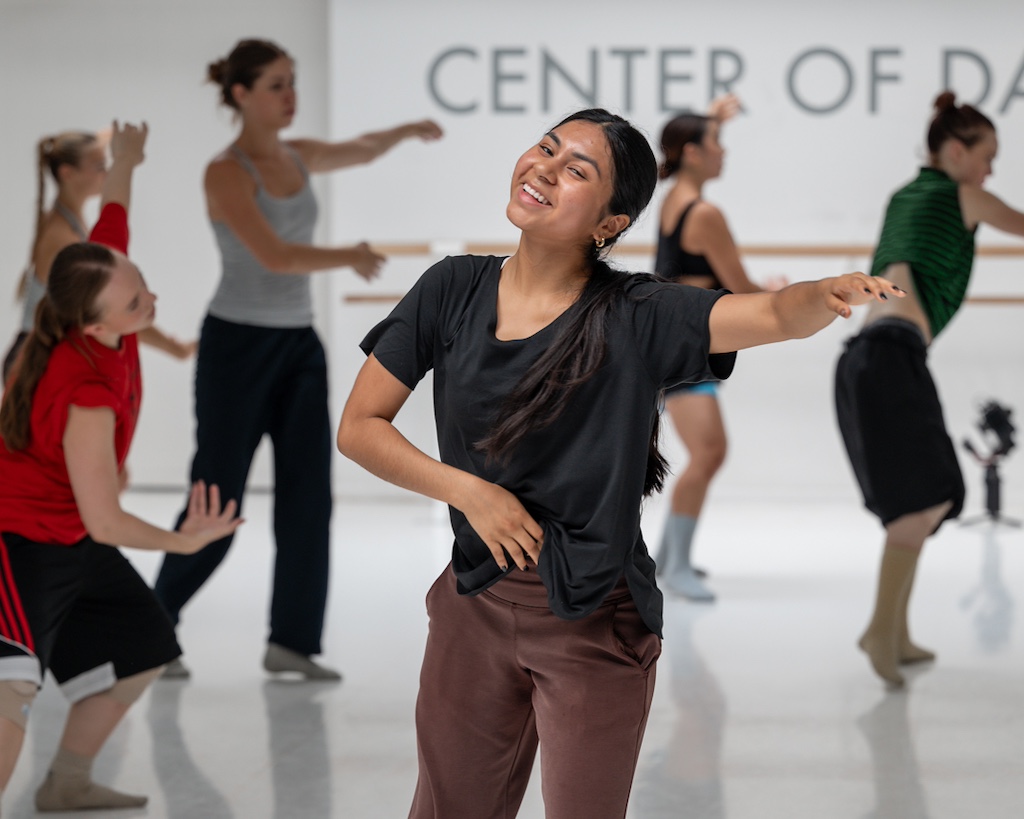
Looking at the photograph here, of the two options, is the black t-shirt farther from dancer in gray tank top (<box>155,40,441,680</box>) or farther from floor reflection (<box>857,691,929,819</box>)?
dancer in gray tank top (<box>155,40,441,680</box>)

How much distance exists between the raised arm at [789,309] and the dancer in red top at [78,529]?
1077mm

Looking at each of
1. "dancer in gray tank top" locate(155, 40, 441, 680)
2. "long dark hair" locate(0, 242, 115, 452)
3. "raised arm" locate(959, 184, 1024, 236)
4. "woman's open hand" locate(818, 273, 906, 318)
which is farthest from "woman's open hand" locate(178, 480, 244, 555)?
"raised arm" locate(959, 184, 1024, 236)

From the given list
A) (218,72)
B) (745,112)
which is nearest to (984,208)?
(218,72)

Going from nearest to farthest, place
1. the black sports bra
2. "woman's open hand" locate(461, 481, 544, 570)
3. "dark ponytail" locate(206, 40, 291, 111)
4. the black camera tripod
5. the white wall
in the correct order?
"woman's open hand" locate(461, 481, 544, 570) < "dark ponytail" locate(206, 40, 291, 111) < the black sports bra < the black camera tripod < the white wall

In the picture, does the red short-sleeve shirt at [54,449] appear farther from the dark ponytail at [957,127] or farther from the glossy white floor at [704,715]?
the dark ponytail at [957,127]

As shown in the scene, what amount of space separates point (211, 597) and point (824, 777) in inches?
82.7

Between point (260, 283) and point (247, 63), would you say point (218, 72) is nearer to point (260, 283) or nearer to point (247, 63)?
point (247, 63)

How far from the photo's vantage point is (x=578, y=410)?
4.71ft

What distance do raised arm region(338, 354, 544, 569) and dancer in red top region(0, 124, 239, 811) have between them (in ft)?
2.56

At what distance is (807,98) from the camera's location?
5.87 metres

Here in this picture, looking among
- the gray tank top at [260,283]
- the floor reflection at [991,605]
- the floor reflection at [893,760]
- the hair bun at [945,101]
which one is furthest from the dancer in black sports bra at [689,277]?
the gray tank top at [260,283]

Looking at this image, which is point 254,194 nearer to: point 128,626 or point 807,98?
point 128,626

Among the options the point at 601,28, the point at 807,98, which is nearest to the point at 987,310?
the point at 807,98

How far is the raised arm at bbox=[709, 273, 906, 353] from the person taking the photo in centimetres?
126
